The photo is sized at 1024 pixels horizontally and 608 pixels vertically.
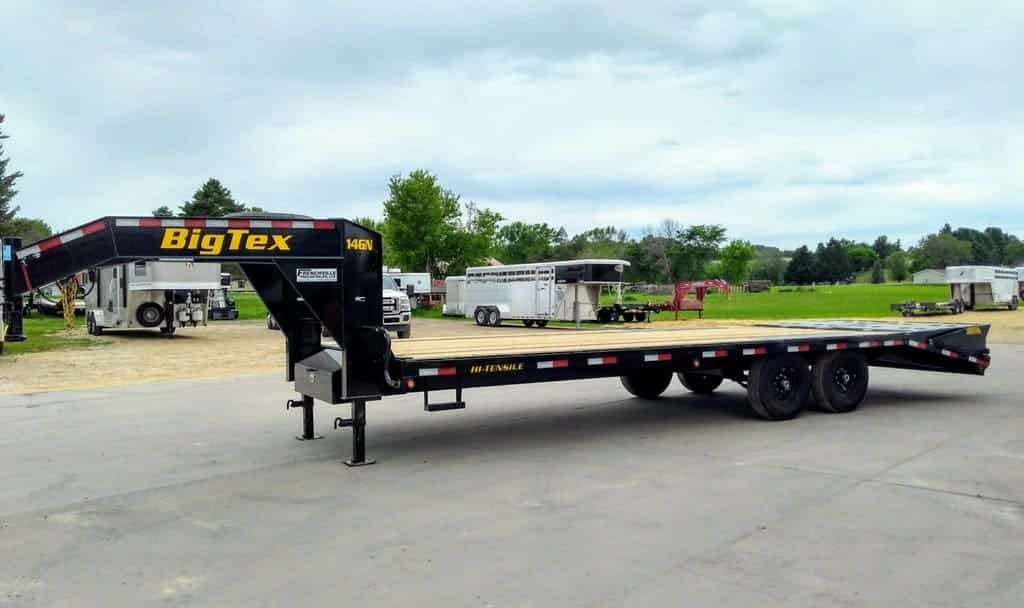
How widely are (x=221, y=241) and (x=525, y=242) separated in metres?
89.3

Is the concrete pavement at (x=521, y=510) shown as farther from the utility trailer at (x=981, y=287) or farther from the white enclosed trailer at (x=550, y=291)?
the utility trailer at (x=981, y=287)

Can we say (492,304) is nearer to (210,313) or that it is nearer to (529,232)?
(210,313)

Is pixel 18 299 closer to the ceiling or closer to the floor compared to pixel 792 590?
closer to the ceiling

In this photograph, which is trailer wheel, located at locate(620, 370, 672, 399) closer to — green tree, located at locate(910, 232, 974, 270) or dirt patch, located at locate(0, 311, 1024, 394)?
dirt patch, located at locate(0, 311, 1024, 394)

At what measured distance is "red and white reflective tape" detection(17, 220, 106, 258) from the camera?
6.41 metres

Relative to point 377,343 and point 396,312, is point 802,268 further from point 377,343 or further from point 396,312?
point 377,343

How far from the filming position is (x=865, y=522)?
5641mm

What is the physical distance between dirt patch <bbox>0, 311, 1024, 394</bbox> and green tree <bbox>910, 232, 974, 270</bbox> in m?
116

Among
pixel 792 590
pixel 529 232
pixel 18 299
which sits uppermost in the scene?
pixel 529 232

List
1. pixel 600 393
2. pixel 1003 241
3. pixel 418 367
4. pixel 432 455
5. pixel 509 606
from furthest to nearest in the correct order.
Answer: pixel 1003 241
pixel 600 393
pixel 432 455
pixel 418 367
pixel 509 606

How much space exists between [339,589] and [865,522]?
370cm

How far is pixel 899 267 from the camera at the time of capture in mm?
142125

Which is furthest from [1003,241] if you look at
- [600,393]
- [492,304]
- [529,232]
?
[600,393]

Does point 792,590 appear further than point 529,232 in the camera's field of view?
No
